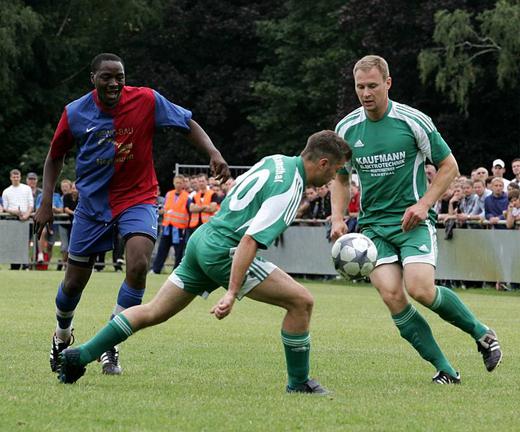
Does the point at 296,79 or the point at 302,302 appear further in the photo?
the point at 296,79

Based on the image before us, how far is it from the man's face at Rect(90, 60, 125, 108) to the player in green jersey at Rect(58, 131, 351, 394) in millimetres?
1626

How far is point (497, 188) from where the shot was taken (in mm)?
22172

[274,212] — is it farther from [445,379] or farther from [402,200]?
[445,379]

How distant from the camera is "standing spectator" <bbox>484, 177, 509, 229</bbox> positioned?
22.2 metres

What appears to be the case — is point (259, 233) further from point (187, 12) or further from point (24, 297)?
point (187, 12)

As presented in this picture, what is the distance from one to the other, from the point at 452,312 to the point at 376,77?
1.77 meters

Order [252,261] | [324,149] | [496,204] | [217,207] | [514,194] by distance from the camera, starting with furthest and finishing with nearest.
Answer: [217,207], [496,204], [514,194], [324,149], [252,261]

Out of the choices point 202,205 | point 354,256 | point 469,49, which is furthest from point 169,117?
point 469,49

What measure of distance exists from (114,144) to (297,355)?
2.19m

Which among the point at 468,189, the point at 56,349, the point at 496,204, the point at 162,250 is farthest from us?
the point at 162,250


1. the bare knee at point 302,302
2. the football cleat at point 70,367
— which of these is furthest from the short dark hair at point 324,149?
the football cleat at point 70,367

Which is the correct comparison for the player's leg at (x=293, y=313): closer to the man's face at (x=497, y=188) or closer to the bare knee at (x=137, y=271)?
the bare knee at (x=137, y=271)

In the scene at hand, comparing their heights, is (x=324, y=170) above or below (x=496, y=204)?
above

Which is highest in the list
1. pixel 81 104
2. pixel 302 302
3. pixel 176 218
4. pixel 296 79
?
pixel 296 79
